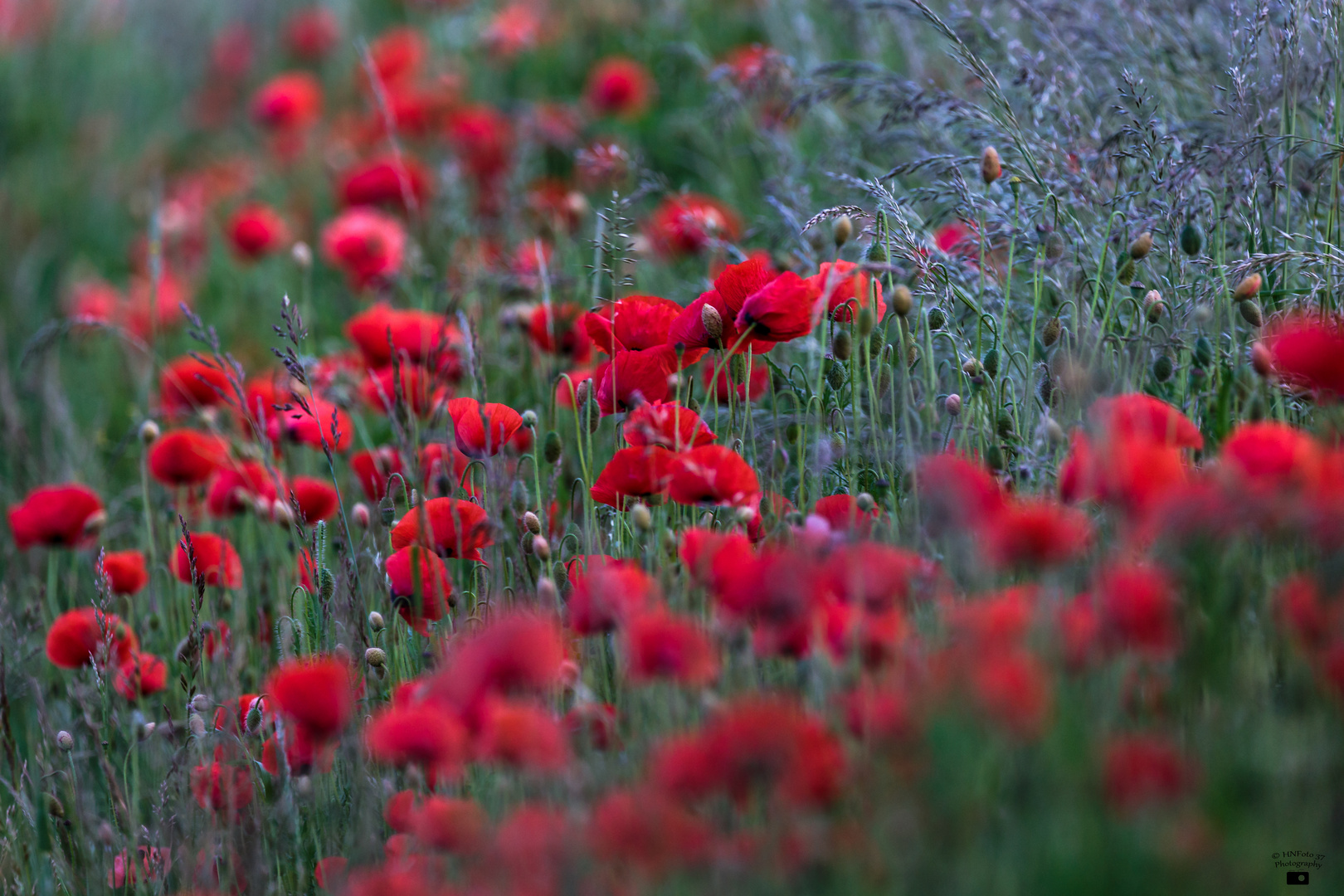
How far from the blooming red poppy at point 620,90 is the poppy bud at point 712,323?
2.31 metres

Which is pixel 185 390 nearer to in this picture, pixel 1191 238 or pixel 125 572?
pixel 125 572

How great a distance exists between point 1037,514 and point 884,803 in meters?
0.24

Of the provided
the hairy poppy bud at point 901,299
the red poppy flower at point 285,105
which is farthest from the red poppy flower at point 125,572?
the red poppy flower at point 285,105

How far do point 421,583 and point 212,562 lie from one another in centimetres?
65

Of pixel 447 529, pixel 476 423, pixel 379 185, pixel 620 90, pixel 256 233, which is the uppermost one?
pixel 620 90

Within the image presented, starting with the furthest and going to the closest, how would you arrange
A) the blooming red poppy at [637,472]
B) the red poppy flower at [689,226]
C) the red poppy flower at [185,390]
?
the red poppy flower at [185,390] → the red poppy flower at [689,226] → the blooming red poppy at [637,472]

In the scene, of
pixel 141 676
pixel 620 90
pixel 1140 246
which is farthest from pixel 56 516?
pixel 620 90

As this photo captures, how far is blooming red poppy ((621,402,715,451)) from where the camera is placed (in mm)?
1335

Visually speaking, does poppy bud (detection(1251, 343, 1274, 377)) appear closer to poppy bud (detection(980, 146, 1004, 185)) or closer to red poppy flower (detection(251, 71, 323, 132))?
poppy bud (detection(980, 146, 1004, 185))

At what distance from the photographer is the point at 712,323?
4.82 ft

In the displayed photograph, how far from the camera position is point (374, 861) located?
4.00ft

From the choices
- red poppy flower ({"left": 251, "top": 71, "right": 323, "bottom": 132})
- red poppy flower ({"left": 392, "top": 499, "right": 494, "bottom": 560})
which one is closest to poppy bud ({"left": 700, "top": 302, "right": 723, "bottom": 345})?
red poppy flower ({"left": 392, "top": 499, "right": 494, "bottom": 560})

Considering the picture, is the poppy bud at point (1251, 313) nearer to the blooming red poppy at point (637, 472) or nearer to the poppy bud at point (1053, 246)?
the poppy bud at point (1053, 246)

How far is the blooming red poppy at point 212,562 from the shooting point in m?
1.87
